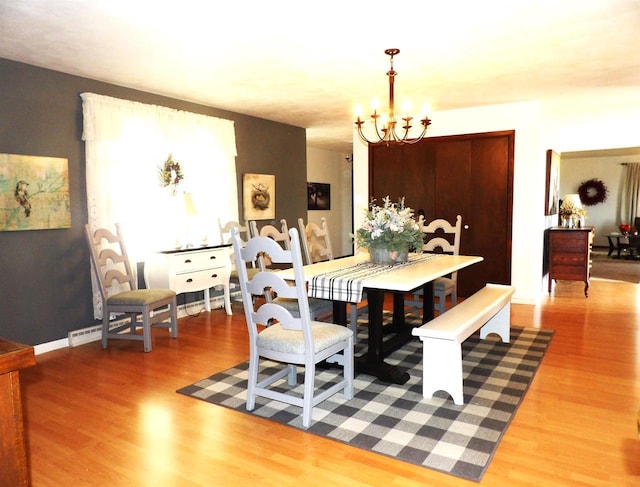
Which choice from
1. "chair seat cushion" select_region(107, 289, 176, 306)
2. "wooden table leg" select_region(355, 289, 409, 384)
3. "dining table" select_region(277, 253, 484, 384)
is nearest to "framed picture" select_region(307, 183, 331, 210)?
"chair seat cushion" select_region(107, 289, 176, 306)

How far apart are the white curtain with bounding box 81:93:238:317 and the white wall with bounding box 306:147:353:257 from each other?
424 centimetres

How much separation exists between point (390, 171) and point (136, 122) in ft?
11.1

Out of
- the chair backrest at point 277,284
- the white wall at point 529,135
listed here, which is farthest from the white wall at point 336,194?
the chair backrest at point 277,284

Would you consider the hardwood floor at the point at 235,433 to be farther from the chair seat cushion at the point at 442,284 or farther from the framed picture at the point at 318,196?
the framed picture at the point at 318,196

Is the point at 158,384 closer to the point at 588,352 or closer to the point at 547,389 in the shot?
the point at 547,389

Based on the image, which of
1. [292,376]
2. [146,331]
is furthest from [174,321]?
[292,376]

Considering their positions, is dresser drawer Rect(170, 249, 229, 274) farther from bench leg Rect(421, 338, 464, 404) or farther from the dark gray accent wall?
bench leg Rect(421, 338, 464, 404)

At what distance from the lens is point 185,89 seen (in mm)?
4680

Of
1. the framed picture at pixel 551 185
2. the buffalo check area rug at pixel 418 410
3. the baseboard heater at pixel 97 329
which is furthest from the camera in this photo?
the framed picture at pixel 551 185

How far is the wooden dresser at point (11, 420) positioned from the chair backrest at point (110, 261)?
10.2 feet

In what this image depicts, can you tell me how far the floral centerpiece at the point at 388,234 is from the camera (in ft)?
11.3

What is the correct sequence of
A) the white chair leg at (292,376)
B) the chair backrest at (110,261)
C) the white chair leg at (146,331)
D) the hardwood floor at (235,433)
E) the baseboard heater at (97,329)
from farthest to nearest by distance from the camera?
1. the baseboard heater at (97,329)
2. the chair backrest at (110,261)
3. the white chair leg at (146,331)
4. the white chair leg at (292,376)
5. the hardwood floor at (235,433)

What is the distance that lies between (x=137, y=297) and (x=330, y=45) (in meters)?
2.59

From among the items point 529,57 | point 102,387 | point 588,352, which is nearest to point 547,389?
point 588,352
